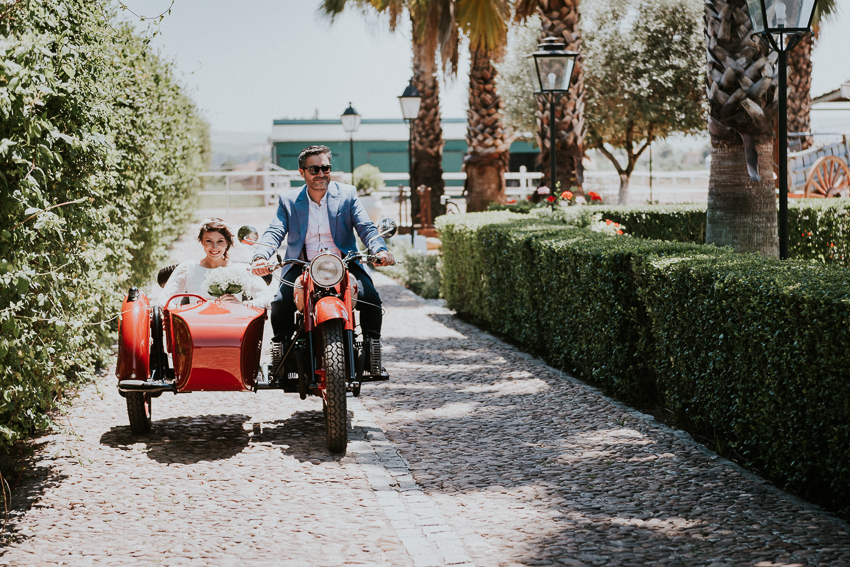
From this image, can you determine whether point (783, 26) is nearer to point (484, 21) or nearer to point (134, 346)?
point (134, 346)

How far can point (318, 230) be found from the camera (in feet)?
18.1

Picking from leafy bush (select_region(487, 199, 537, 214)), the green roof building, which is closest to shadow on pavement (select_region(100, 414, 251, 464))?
leafy bush (select_region(487, 199, 537, 214))

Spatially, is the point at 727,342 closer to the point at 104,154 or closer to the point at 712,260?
the point at 712,260

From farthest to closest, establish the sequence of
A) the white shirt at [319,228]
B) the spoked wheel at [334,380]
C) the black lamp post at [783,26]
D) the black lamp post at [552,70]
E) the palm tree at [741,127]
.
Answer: the black lamp post at [552,70] < the palm tree at [741,127] < the black lamp post at [783,26] < the white shirt at [319,228] < the spoked wheel at [334,380]

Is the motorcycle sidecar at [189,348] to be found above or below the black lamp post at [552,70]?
below

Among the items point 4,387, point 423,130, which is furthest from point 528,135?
point 4,387

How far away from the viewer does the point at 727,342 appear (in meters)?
4.71

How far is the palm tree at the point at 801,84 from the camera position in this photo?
20.7m

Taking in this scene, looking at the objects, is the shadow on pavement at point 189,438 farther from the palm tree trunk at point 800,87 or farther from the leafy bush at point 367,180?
the leafy bush at point 367,180

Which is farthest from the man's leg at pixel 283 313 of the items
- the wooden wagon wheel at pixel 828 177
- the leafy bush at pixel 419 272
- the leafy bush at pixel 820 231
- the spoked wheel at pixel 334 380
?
the wooden wagon wheel at pixel 828 177

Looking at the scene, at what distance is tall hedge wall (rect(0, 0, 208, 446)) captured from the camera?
364 centimetres

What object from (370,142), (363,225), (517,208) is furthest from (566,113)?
(370,142)

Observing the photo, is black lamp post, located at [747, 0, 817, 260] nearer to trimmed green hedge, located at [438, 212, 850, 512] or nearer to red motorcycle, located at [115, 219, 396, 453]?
trimmed green hedge, located at [438, 212, 850, 512]

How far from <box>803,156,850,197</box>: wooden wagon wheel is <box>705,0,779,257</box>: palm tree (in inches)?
410
